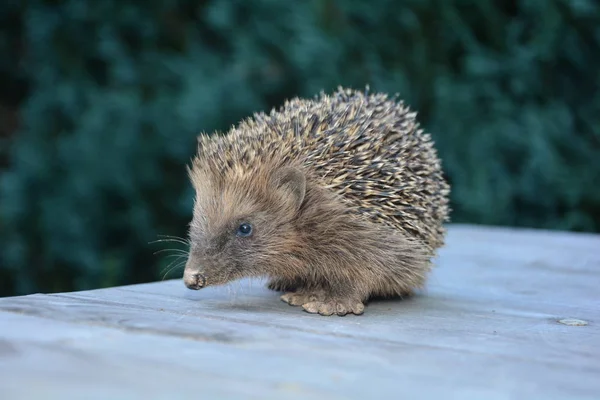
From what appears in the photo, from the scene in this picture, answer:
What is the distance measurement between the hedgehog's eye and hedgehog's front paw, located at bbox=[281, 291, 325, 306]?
0.89ft

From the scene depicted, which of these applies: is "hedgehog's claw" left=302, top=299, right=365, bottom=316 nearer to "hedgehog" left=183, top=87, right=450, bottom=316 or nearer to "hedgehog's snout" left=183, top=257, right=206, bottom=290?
"hedgehog" left=183, top=87, right=450, bottom=316

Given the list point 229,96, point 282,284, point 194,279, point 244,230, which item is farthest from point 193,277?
point 229,96

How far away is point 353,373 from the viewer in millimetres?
1898

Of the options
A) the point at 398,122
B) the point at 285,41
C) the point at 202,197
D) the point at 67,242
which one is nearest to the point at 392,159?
the point at 398,122

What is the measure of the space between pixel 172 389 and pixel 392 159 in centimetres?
136

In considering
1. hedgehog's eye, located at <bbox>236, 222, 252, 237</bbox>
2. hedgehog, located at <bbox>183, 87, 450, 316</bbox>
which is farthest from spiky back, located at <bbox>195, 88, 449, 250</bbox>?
hedgehog's eye, located at <bbox>236, 222, 252, 237</bbox>

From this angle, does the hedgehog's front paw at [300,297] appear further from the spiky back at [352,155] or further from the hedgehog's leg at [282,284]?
the spiky back at [352,155]

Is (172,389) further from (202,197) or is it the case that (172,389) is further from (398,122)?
(398,122)

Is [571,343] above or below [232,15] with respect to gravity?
below

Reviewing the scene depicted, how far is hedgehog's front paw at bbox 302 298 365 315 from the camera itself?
8.74ft

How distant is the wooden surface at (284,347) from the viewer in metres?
1.77

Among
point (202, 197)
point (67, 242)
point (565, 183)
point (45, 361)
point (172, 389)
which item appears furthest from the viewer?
point (67, 242)

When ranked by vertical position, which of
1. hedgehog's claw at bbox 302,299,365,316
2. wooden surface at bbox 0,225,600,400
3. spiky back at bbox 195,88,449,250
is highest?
spiky back at bbox 195,88,449,250

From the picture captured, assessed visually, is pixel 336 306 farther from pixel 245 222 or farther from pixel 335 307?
pixel 245 222
